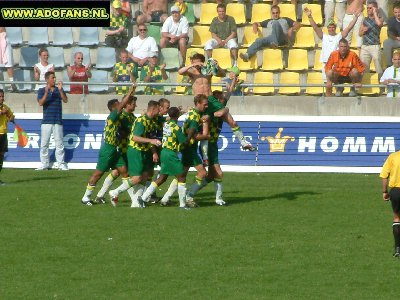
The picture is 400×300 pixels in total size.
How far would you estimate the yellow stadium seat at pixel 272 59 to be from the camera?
29.7m

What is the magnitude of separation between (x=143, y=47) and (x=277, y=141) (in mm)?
5127

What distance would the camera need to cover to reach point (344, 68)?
27.8 m

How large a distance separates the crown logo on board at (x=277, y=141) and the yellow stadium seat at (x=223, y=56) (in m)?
4.17

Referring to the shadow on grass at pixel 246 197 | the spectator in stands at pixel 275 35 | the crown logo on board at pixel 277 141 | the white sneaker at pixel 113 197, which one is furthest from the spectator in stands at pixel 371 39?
the white sneaker at pixel 113 197

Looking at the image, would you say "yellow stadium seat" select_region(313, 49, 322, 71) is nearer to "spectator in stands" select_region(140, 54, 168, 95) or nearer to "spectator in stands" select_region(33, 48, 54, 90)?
"spectator in stands" select_region(140, 54, 168, 95)

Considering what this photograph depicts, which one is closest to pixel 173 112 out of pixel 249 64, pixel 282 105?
pixel 282 105

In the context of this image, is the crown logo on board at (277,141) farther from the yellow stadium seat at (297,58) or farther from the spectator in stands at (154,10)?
the spectator in stands at (154,10)

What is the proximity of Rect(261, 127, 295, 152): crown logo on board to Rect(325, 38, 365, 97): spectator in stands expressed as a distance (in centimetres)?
227

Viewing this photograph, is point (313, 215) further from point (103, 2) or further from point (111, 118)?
point (103, 2)

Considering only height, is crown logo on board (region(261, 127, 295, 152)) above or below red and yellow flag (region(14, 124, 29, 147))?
below

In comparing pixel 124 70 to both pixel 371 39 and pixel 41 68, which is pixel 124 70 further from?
pixel 371 39

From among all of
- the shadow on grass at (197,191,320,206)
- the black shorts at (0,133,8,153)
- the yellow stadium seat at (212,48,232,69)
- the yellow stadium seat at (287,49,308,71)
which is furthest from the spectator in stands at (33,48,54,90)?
the shadow on grass at (197,191,320,206)

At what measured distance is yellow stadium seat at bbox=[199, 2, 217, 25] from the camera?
3081 cm

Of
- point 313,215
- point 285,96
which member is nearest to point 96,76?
point 285,96
